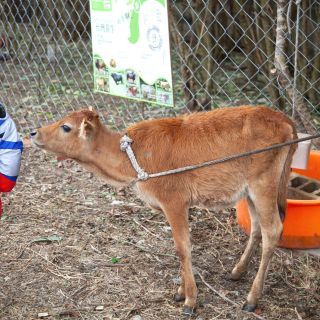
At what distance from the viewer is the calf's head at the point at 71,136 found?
3.31 meters

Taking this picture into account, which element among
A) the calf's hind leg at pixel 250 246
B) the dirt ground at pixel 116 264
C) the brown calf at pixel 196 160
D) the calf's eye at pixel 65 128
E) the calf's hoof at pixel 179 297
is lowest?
the dirt ground at pixel 116 264

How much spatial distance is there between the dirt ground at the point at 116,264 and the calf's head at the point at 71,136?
0.88 meters

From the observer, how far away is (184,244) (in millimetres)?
3287

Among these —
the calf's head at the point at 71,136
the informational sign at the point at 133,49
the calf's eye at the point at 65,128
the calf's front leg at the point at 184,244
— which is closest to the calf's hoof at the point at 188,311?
the calf's front leg at the point at 184,244

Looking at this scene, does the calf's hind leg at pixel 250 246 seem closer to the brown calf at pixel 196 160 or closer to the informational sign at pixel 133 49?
the brown calf at pixel 196 160

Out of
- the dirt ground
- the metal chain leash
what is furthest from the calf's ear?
the dirt ground

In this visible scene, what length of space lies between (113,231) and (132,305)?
1.02 meters

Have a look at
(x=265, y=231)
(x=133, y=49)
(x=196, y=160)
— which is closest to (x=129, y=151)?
(x=196, y=160)

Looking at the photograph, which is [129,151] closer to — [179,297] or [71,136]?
[71,136]

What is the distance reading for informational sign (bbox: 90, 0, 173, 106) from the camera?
4.73 m

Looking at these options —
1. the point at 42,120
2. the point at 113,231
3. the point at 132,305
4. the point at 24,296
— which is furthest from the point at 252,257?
the point at 42,120

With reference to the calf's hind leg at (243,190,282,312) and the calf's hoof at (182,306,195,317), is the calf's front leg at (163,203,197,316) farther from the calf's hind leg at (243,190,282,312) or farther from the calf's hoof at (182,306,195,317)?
the calf's hind leg at (243,190,282,312)

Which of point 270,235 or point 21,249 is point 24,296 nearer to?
point 21,249

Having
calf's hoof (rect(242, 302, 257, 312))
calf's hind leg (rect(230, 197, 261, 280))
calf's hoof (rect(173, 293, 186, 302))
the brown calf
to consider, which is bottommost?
calf's hoof (rect(173, 293, 186, 302))
